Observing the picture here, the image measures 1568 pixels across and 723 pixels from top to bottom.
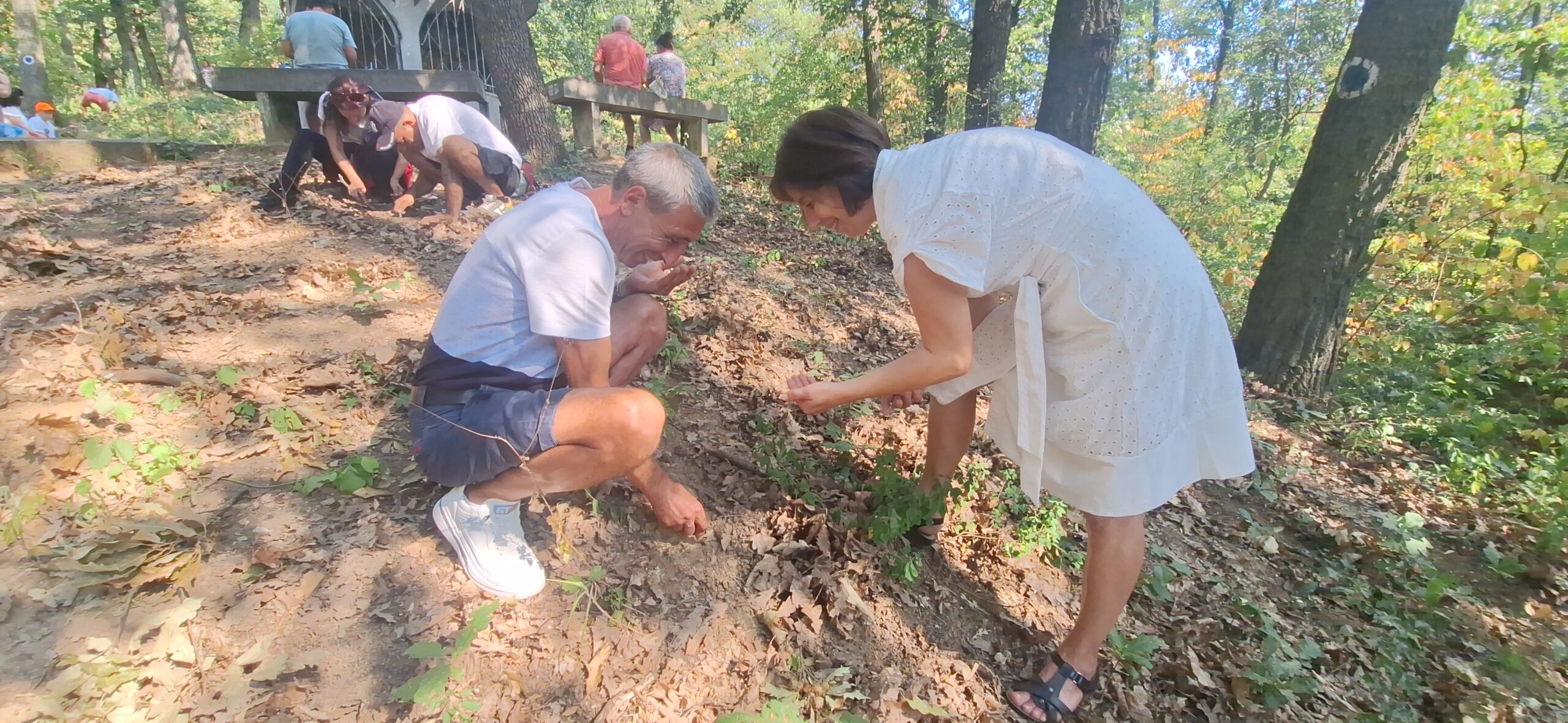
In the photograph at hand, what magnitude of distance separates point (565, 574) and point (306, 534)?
2.73 feet

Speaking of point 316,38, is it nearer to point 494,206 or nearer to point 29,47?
point 494,206

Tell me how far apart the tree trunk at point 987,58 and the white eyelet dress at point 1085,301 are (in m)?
5.82

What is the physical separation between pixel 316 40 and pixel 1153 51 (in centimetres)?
3077

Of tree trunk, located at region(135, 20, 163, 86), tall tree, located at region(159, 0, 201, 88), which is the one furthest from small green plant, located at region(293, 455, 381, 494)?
tree trunk, located at region(135, 20, 163, 86)

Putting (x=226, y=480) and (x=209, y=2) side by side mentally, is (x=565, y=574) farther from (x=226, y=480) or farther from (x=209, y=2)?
(x=209, y=2)

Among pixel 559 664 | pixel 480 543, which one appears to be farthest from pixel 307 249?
pixel 559 664

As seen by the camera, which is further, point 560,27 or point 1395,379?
point 560,27

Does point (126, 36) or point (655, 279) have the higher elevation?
point (126, 36)

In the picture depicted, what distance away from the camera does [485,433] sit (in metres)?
2.05

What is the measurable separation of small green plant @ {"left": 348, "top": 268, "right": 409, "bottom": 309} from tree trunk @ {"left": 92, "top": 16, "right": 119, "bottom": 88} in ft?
66.8

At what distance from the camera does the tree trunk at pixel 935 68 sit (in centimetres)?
852

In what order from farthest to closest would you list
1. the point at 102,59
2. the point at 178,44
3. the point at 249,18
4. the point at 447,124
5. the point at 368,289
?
1. the point at 102,59
2. the point at 249,18
3. the point at 178,44
4. the point at 447,124
5. the point at 368,289

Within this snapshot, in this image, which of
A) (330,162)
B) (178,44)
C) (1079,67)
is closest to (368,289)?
(330,162)

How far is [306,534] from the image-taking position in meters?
2.25
